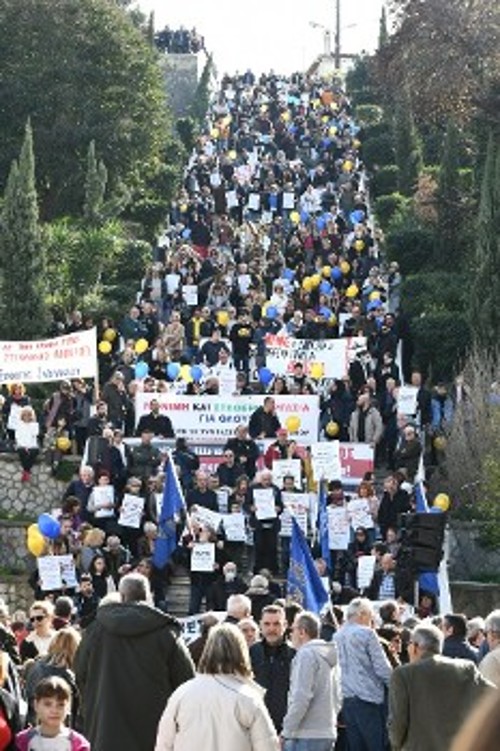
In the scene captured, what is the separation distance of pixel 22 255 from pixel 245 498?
1400 cm

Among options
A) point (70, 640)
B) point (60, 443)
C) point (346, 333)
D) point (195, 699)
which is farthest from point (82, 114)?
point (195, 699)

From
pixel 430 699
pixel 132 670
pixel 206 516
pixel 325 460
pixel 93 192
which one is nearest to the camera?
pixel 430 699

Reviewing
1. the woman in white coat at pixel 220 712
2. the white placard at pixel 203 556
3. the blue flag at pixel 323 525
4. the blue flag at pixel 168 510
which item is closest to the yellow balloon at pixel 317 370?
the blue flag at pixel 323 525

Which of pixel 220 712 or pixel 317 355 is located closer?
pixel 220 712

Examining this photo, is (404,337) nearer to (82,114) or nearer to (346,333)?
(346,333)

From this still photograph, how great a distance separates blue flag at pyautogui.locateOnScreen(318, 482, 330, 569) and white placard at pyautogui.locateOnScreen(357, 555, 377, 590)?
0.80 m

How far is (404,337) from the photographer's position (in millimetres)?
38375

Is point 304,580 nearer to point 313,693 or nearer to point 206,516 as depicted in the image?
point 313,693

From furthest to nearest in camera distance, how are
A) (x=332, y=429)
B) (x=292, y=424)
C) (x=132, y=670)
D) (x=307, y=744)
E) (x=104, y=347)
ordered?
(x=104, y=347)
(x=332, y=429)
(x=292, y=424)
(x=307, y=744)
(x=132, y=670)

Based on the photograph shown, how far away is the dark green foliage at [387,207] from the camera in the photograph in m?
54.8

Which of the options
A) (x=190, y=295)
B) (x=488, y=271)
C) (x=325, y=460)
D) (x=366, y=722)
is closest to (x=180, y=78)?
(x=190, y=295)

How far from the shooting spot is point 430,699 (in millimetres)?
11945

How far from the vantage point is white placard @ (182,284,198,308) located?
1641 inches

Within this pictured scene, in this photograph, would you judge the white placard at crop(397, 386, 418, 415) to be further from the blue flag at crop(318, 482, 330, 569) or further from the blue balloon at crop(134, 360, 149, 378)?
the blue flag at crop(318, 482, 330, 569)
